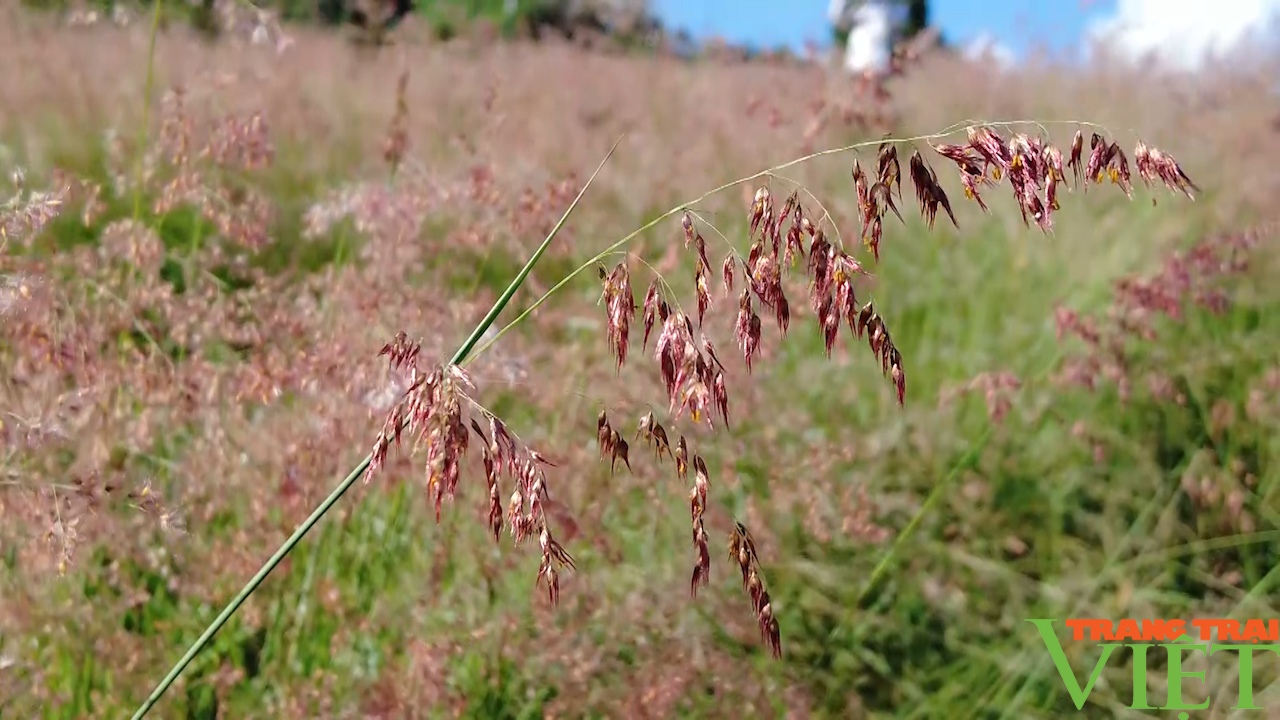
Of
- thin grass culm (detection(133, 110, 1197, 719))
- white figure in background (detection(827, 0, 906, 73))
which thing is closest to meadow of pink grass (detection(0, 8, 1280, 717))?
thin grass culm (detection(133, 110, 1197, 719))

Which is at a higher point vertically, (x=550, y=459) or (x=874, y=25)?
(x=874, y=25)

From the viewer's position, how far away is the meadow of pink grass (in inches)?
70.5

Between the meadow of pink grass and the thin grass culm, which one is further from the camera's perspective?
the meadow of pink grass

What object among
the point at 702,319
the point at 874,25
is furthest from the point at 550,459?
the point at 874,25

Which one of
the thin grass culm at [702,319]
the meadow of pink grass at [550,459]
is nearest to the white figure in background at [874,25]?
the meadow of pink grass at [550,459]

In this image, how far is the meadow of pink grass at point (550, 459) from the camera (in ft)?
Result: 5.87

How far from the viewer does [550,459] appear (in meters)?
2.14

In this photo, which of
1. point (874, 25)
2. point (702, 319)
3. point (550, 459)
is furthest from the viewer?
point (874, 25)

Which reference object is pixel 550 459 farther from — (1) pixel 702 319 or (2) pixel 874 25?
(2) pixel 874 25

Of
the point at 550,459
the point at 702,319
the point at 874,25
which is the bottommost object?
the point at 550,459

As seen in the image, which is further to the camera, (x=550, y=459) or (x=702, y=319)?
(x=550, y=459)

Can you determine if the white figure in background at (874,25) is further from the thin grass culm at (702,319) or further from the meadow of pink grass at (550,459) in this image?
the thin grass culm at (702,319)

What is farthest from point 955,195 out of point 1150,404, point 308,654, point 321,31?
point 321,31

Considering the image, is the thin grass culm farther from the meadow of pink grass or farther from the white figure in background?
the white figure in background
